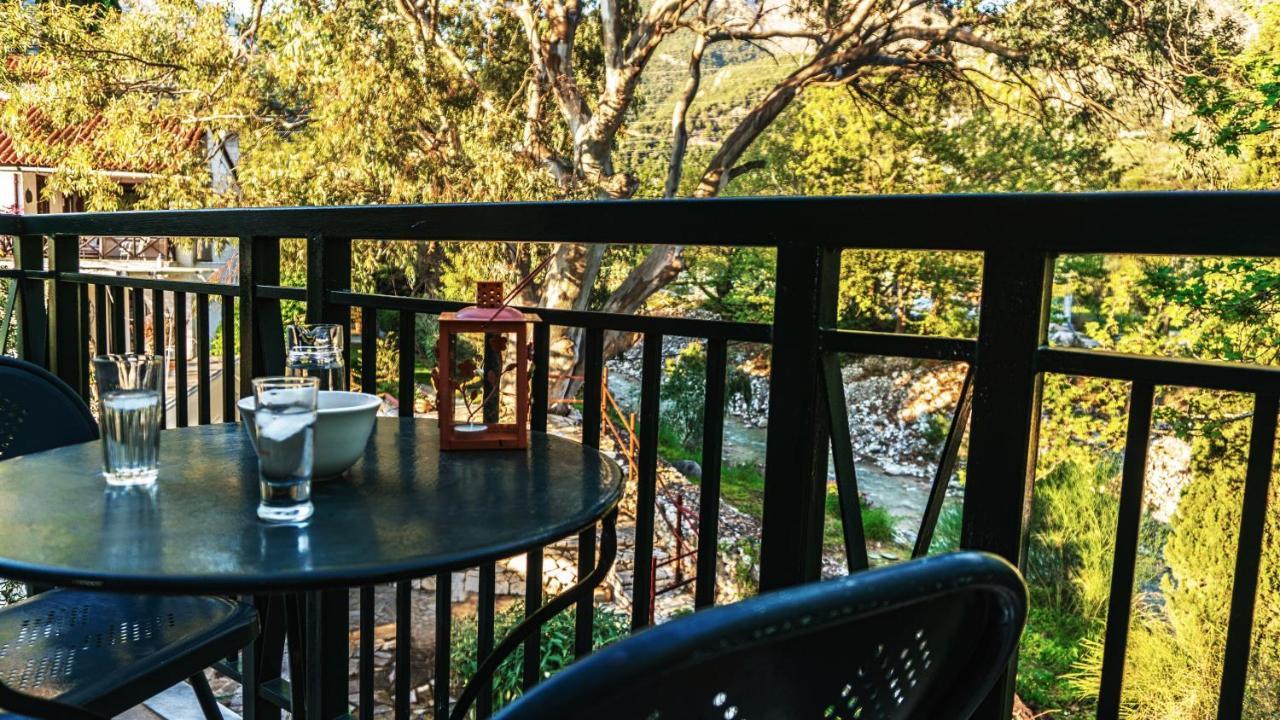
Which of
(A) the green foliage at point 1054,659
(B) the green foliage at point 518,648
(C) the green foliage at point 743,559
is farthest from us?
(C) the green foliage at point 743,559

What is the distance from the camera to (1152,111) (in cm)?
1023

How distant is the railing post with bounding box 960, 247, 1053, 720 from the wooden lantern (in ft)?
1.83

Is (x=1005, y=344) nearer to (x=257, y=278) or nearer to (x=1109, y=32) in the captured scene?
(x=257, y=278)

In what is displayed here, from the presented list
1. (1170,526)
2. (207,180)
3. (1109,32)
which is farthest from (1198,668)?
(207,180)

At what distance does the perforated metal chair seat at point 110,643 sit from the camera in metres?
1.15

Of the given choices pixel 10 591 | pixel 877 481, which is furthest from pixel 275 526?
pixel 877 481

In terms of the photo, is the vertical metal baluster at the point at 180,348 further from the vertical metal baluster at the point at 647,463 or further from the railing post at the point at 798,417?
the railing post at the point at 798,417

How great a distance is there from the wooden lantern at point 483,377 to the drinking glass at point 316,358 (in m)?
0.13

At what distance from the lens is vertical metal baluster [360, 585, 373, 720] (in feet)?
5.33

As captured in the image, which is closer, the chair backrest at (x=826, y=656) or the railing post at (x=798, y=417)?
the chair backrest at (x=826, y=656)

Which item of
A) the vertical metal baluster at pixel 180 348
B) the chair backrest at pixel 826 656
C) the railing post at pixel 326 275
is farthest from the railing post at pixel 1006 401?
the vertical metal baluster at pixel 180 348

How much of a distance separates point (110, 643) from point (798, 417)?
0.97 metres

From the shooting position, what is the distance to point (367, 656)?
66.6 inches

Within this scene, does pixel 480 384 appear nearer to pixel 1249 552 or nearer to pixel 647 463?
pixel 647 463
